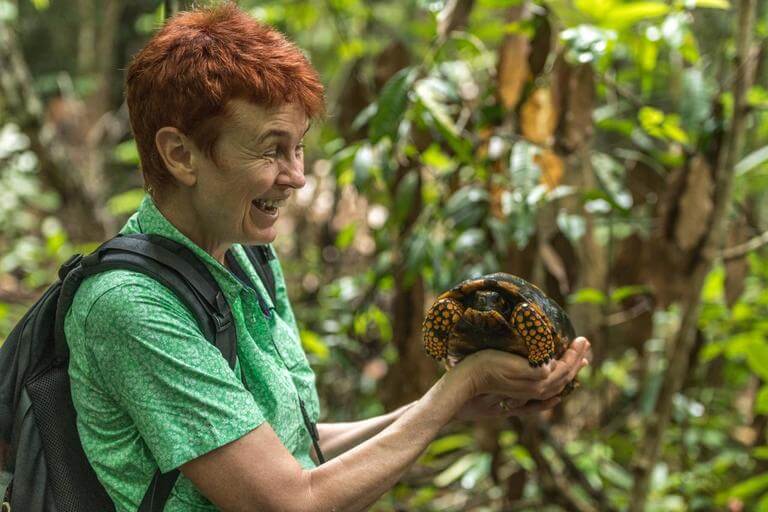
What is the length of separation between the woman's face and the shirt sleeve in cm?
16

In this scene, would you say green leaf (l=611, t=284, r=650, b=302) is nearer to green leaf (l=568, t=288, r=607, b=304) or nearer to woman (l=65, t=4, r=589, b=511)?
green leaf (l=568, t=288, r=607, b=304)

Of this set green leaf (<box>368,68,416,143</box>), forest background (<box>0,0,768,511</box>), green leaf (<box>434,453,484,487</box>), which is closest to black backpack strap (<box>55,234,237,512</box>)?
forest background (<box>0,0,768,511</box>)

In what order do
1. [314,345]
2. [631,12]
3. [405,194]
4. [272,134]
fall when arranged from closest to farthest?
1. [272,134]
2. [631,12]
3. [405,194]
4. [314,345]

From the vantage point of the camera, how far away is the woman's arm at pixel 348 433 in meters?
1.54

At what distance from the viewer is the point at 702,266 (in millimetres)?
2133

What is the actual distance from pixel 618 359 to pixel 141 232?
9.32 feet

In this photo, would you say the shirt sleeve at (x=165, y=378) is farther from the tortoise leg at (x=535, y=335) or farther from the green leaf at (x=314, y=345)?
the green leaf at (x=314, y=345)

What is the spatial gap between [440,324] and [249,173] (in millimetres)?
412

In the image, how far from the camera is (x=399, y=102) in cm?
213

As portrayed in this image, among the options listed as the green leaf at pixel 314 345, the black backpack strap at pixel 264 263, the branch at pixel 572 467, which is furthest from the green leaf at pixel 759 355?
the black backpack strap at pixel 264 263

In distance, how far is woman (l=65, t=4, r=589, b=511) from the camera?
1.10m

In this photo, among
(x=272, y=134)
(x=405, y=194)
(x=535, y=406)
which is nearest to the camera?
(x=272, y=134)

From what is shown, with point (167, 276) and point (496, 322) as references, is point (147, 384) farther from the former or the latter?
point (496, 322)

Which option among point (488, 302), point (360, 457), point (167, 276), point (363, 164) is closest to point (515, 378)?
point (488, 302)
